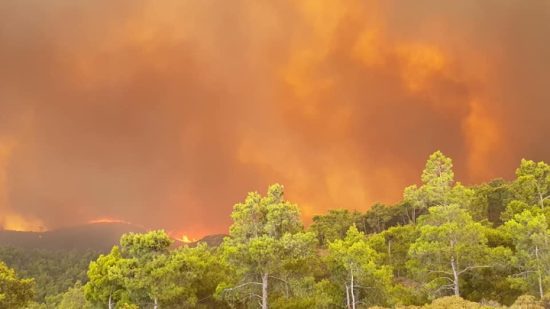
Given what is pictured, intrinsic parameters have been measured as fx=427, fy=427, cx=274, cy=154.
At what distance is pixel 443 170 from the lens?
6022 cm

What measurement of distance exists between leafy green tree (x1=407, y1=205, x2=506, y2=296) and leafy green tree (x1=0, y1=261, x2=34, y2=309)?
39852mm

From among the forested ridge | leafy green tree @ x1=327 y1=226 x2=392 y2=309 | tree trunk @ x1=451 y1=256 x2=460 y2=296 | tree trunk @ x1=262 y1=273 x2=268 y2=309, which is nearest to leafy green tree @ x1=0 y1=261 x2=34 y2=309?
the forested ridge

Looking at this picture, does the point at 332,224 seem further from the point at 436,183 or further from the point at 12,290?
the point at 12,290

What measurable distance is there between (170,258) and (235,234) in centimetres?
710

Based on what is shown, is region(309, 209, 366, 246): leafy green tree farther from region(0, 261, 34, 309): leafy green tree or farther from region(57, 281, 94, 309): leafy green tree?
region(0, 261, 34, 309): leafy green tree

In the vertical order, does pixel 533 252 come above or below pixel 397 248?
below

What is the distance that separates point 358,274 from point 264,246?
10.3 metres

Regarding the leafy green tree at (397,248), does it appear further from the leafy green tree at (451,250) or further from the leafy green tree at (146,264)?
the leafy green tree at (146,264)

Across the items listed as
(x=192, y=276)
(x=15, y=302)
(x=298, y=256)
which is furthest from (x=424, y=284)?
(x=15, y=302)

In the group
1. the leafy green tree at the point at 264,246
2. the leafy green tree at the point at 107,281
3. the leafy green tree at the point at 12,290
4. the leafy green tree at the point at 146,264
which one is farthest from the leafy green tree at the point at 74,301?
the leafy green tree at the point at 264,246

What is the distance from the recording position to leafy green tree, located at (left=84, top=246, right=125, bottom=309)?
1716 inches

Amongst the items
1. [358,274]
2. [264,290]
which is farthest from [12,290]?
[358,274]

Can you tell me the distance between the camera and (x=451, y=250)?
4634 cm

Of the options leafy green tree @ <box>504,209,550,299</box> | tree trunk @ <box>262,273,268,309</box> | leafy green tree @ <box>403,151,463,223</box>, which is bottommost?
tree trunk @ <box>262,273,268,309</box>
